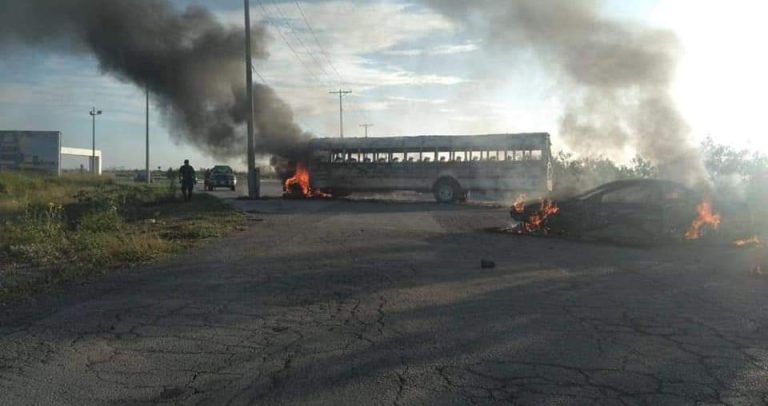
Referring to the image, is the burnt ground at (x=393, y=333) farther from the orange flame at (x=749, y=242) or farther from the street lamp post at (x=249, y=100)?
the street lamp post at (x=249, y=100)

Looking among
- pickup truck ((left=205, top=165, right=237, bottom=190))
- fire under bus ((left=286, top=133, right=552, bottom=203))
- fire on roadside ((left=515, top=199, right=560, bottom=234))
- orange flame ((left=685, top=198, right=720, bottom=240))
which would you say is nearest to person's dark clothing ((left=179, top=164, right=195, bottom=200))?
fire under bus ((left=286, top=133, right=552, bottom=203))

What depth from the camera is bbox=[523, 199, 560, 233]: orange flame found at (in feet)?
47.2

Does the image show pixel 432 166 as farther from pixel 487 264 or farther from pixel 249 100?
pixel 487 264

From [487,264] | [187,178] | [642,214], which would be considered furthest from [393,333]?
[187,178]

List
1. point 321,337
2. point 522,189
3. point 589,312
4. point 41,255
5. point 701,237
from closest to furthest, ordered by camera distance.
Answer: point 321,337 < point 589,312 < point 41,255 < point 701,237 < point 522,189

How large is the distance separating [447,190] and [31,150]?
147 feet

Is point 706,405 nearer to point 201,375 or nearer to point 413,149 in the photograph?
point 201,375

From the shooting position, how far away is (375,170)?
88.0 feet

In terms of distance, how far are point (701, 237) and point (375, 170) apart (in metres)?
15.3

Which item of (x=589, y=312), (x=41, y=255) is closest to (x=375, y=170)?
(x=41, y=255)

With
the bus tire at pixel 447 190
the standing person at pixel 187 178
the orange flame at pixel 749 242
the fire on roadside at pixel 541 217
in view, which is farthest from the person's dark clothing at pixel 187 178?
the orange flame at pixel 749 242

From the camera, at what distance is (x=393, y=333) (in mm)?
5820

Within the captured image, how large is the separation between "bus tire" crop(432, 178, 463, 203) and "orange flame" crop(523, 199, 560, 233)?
35.5ft

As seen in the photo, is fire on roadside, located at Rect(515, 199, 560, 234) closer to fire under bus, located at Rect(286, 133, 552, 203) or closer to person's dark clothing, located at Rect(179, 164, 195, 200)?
fire under bus, located at Rect(286, 133, 552, 203)
